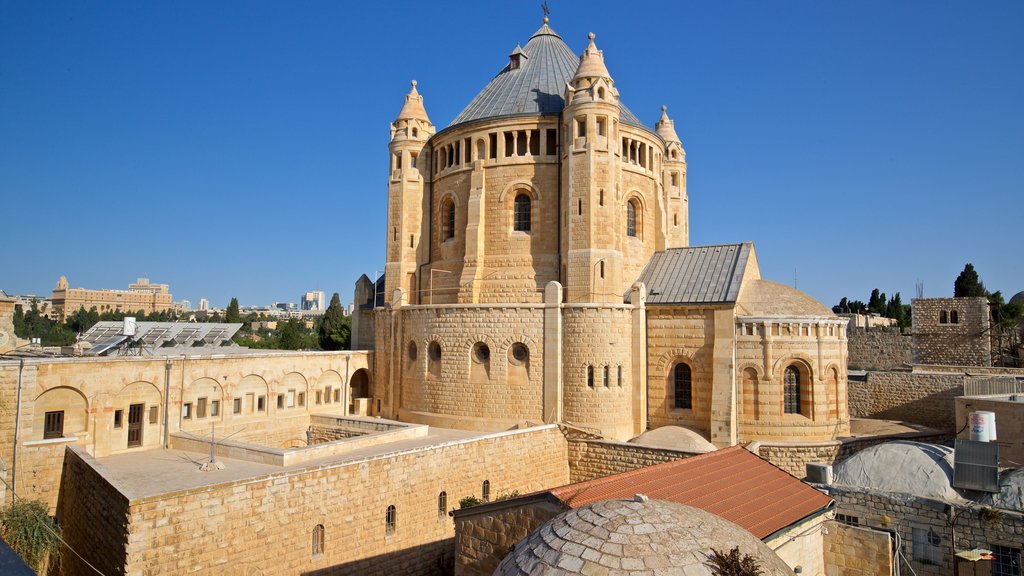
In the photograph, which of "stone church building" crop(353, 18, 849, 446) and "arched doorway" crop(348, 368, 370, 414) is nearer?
"stone church building" crop(353, 18, 849, 446)

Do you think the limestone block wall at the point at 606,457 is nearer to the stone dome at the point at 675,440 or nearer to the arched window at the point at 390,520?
the stone dome at the point at 675,440

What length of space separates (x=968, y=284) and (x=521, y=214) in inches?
1858

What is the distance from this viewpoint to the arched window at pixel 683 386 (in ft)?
86.5

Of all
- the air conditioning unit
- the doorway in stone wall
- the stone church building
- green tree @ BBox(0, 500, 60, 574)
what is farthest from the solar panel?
the doorway in stone wall

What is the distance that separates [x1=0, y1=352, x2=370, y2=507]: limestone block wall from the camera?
63.1ft

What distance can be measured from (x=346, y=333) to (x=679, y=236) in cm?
2664

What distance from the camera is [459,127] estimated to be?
1211 inches

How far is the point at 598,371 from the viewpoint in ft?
83.8

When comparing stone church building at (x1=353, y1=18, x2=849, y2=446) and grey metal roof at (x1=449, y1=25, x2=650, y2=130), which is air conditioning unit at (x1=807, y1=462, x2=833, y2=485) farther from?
grey metal roof at (x1=449, y1=25, x2=650, y2=130)

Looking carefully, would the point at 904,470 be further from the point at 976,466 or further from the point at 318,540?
the point at 318,540

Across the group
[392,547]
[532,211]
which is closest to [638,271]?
[532,211]

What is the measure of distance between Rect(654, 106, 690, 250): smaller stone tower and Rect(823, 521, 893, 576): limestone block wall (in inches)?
963

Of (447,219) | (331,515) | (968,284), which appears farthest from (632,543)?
(968,284)

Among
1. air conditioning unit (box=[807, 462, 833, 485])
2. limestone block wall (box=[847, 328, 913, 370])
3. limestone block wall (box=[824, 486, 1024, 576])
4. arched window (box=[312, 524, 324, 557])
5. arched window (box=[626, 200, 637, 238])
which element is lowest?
arched window (box=[312, 524, 324, 557])
